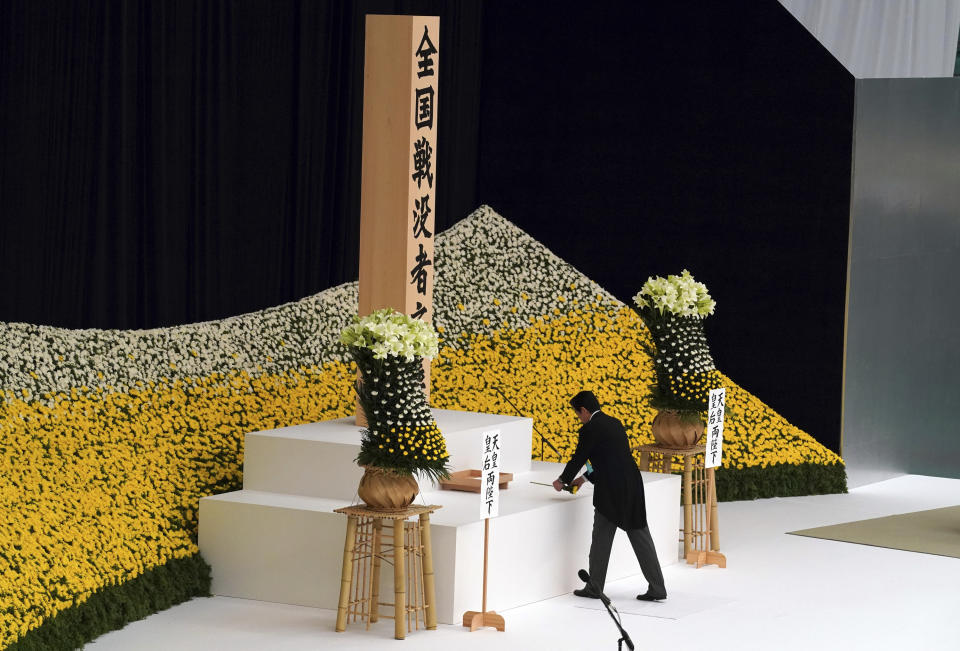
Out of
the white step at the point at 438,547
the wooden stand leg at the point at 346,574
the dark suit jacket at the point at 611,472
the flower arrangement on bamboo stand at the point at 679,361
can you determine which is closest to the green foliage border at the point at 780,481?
the flower arrangement on bamboo stand at the point at 679,361

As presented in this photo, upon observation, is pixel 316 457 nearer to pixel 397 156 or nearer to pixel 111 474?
pixel 111 474

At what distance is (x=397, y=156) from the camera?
29.7ft

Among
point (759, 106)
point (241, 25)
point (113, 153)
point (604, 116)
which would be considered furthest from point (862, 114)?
point (113, 153)

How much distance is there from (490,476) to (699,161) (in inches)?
285

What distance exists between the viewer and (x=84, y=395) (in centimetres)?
974

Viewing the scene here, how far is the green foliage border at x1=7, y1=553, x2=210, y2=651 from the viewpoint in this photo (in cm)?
668

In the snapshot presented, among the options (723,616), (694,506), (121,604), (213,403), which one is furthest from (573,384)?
(121,604)

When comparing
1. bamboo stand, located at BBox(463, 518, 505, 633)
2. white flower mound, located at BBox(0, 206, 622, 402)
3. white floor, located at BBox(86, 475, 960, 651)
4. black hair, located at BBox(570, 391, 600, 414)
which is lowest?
white floor, located at BBox(86, 475, 960, 651)

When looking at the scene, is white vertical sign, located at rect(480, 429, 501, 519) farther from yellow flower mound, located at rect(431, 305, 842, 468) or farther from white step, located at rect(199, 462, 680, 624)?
yellow flower mound, located at rect(431, 305, 842, 468)

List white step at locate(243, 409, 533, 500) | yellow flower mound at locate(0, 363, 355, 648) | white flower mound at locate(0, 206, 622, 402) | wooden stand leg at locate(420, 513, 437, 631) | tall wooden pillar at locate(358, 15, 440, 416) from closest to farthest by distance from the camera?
1. yellow flower mound at locate(0, 363, 355, 648)
2. wooden stand leg at locate(420, 513, 437, 631)
3. white step at locate(243, 409, 533, 500)
4. tall wooden pillar at locate(358, 15, 440, 416)
5. white flower mound at locate(0, 206, 622, 402)

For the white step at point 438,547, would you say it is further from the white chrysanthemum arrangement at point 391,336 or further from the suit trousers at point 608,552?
the white chrysanthemum arrangement at point 391,336

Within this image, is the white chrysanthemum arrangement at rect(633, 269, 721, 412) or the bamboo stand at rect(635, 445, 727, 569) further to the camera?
the white chrysanthemum arrangement at rect(633, 269, 721, 412)

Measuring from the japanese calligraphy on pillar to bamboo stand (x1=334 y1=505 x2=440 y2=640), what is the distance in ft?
6.51

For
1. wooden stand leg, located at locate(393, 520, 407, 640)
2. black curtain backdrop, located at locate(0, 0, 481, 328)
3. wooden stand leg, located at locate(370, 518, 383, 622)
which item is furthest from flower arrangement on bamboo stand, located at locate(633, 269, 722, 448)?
black curtain backdrop, located at locate(0, 0, 481, 328)
